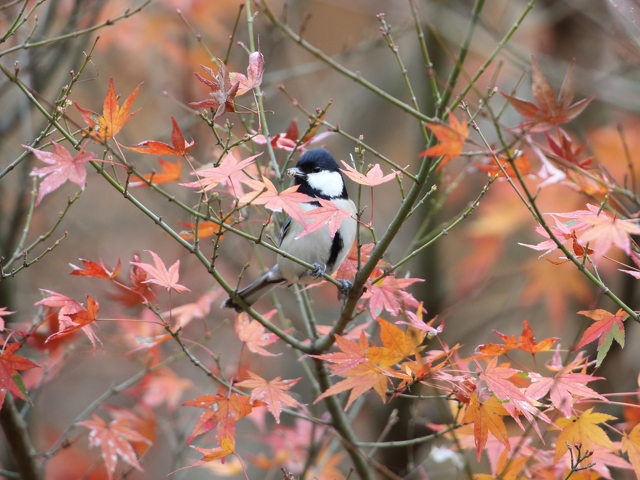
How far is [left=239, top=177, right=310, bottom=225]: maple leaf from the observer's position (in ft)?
5.78

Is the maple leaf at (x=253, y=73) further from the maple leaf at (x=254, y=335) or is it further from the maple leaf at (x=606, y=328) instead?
the maple leaf at (x=606, y=328)

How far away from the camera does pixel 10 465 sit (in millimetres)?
3234

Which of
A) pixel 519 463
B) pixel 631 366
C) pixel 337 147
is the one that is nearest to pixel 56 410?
pixel 337 147

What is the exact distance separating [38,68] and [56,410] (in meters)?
4.83

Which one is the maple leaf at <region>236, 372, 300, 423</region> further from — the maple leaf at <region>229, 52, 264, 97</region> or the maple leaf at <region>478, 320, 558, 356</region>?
the maple leaf at <region>229, 52, 264, 97</region>

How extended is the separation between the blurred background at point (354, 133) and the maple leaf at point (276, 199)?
4.02 ft

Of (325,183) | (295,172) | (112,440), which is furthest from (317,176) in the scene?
(112,440)

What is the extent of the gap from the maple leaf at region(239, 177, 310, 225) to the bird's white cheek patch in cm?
97

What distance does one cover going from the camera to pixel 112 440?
2.36m

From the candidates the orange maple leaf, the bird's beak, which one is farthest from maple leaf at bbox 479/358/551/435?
the bird's beak

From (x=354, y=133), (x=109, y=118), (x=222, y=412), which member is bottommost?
(x=354, y=133)

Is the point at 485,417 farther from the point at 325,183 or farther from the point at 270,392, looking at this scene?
the point at 325,183

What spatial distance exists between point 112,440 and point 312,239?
3.54 ft

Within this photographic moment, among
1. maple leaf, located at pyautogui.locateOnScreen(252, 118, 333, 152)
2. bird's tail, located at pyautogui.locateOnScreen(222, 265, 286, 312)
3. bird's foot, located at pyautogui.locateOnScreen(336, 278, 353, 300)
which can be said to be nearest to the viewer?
maple leaf, located at pyautogui.locateOnScreen(252, 118, 333, 152)
